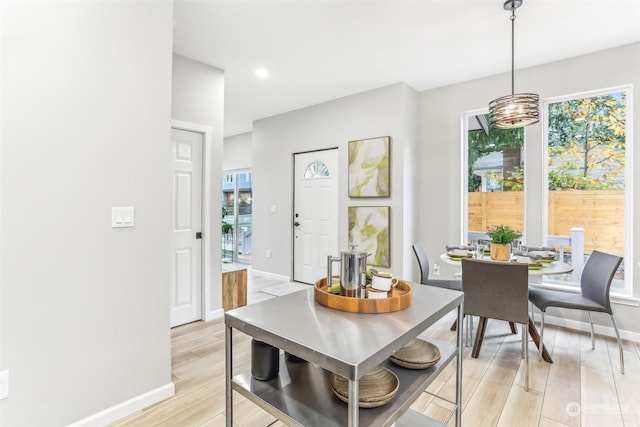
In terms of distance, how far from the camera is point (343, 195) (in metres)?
4.50

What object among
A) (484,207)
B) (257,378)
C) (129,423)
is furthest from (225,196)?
(257,378)

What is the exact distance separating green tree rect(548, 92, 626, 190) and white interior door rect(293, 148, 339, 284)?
2584mm

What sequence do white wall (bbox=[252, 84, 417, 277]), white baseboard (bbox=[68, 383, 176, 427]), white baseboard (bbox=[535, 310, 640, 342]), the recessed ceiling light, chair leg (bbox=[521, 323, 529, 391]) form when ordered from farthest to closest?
white wall (bbox=[252, 84, 417, 277]) → the recessed ceiling light → white baseboard (bbox=[535, 310, 640, 342]) → chair leg (bbox=[521, 323, 529, 391]) → white baseboard (bbox=[68, 383, 176, 427])

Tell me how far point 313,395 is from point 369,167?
3.29 meters

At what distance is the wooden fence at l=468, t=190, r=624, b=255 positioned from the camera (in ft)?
10.3

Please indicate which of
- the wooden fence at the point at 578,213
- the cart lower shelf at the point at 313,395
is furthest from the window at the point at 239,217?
the cart lower shelf at the point at 313,395

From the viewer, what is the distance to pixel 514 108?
244 centimetres

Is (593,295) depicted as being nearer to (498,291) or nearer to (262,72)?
(498,291)

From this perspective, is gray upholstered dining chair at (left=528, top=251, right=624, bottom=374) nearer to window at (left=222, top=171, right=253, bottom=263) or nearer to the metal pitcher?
the metal pitcher

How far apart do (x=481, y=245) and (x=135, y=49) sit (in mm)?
3220

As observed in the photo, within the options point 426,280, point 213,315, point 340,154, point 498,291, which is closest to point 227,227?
point 340,154

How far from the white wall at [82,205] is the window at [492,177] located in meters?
3.45

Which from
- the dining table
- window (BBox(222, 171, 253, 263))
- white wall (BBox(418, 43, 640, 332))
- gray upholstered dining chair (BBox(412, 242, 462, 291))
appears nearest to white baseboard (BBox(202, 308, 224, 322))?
gray upholstered dining chair (BBox(412, 242, 462, 291))

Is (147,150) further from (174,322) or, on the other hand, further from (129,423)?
(174,322)
